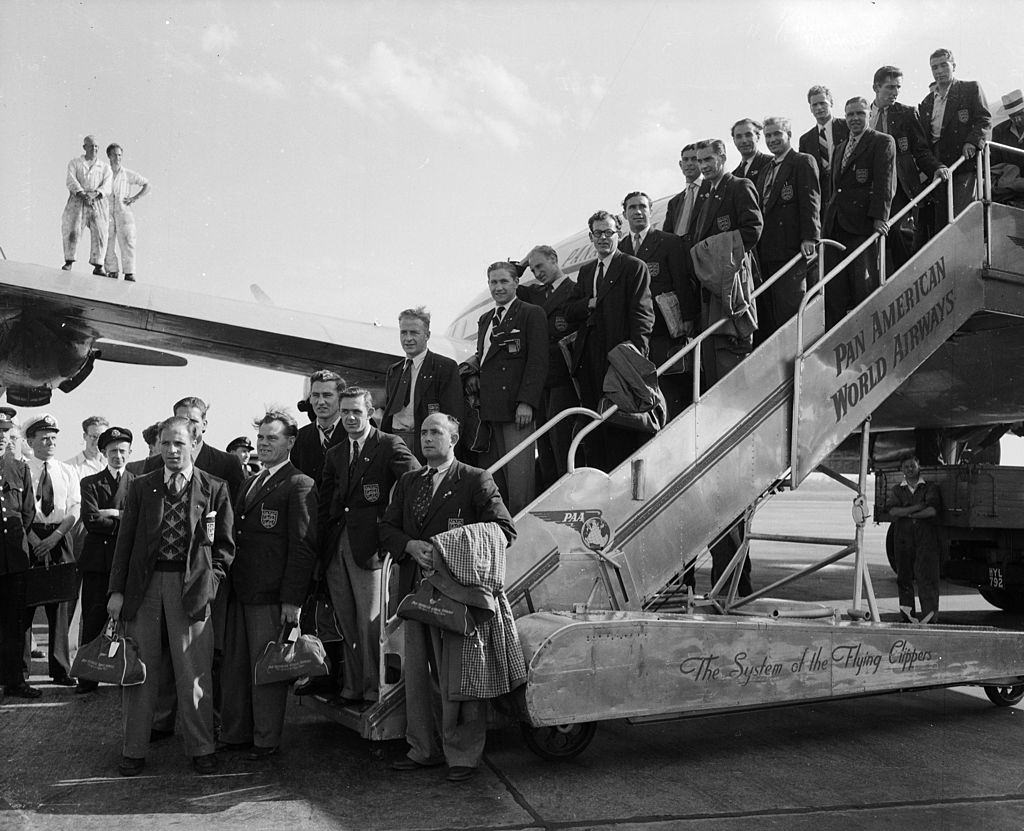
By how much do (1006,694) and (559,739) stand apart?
323cm

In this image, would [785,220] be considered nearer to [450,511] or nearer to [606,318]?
[606,318]

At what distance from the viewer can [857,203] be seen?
21.7 feet

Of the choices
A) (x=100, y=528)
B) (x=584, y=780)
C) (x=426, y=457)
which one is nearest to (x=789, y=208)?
(x=426, y=457)

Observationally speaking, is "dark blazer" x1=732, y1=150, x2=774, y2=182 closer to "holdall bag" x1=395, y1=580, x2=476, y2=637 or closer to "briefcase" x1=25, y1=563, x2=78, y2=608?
"holdall bag" x1=395, y1=580, x2=476, y2=637

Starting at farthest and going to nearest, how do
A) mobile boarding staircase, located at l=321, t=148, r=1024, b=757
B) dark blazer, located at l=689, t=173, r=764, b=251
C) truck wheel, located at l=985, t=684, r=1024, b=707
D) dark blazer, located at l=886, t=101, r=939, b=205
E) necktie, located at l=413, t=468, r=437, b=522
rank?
dark blazer, located at l=886, t=101, r=939, b=205, dark blazer, located at l=689, t=173, r=764, b=251, truck wheel, located at l=985, t=684, r=1024, b=707, necktie, located at l=413, t=468, r=437, b=522, mobile boarding staircase, located at l=321, t=148, r=1024, b=757

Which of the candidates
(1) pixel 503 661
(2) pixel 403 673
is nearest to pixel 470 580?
(1) pixel 503 661

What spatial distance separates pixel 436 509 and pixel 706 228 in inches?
118

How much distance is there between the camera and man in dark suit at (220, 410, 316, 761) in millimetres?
4512

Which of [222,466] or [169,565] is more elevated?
[222,466]

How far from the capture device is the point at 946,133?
743 cm

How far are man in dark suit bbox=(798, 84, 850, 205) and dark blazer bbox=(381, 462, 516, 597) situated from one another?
170 inches

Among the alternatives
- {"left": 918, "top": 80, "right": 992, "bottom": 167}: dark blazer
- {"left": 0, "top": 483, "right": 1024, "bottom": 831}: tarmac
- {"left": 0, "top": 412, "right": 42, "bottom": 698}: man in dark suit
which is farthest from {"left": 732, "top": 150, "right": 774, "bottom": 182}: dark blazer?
{"left": 0, "top": 412, "right": 42, "bottom": 698}: man in dark suit

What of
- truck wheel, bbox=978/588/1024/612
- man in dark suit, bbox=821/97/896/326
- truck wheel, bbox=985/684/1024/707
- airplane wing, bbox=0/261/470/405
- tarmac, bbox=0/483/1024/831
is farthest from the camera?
truck wheel, bbox=978/588/1024/612

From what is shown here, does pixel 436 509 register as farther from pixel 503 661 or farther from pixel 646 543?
pixel 646 543
